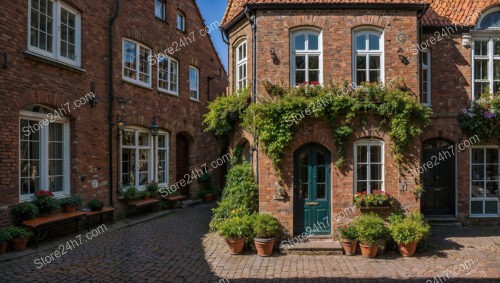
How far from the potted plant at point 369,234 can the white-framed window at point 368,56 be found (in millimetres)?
3906

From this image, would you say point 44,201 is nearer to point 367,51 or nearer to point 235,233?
point 235,233

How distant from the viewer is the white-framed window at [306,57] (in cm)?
941

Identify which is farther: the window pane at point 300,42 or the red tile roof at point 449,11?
the red tile roof at point 449,11

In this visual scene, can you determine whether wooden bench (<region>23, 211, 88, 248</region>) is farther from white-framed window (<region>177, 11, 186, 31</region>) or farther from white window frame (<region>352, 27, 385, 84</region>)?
white-framed window (<region>177, 11, 186, 31</region>)

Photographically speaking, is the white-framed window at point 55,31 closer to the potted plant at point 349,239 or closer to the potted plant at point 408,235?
the potted plant at point 349,239

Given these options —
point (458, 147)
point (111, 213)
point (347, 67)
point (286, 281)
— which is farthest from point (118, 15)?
point (458, 147)

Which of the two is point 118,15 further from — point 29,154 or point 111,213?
point 111,213

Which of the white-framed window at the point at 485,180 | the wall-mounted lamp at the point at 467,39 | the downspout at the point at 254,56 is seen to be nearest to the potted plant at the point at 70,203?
the downspout at the point at 254,56

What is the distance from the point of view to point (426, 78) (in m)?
11.5

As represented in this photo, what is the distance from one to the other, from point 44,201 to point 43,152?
1374 millimetres

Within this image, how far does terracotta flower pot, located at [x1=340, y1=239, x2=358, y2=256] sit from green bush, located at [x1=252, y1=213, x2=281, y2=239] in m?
1.67

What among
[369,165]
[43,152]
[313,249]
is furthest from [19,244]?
[369,165]

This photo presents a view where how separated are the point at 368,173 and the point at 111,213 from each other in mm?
8494

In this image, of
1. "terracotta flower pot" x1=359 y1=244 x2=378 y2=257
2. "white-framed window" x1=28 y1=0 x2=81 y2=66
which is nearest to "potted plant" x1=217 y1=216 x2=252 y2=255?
"terracotta flower pot" x1=359 y1=244 x2=378 y2=257
